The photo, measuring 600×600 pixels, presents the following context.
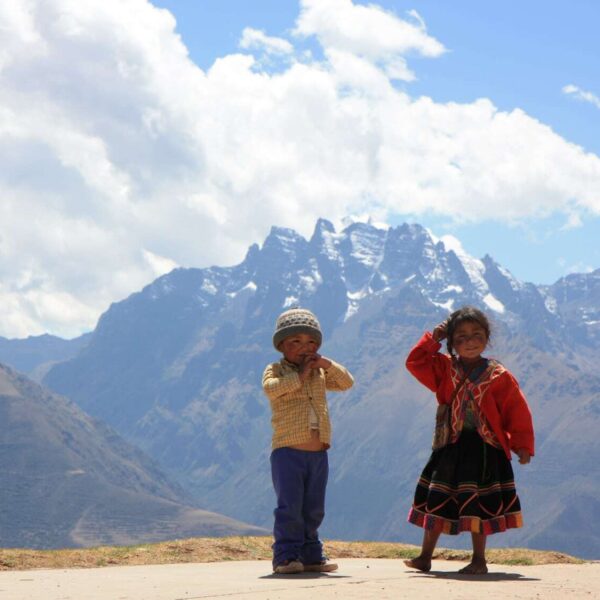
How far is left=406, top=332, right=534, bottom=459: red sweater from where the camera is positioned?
12023mm

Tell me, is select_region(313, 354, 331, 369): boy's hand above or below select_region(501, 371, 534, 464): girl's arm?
above

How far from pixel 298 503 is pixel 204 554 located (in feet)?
13.8

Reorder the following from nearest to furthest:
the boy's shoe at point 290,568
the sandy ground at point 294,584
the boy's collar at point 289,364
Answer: the sandy ground at point 294,584 < the boy's shoe at point 290,568 < the boy's collar at point 289,364

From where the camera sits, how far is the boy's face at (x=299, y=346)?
41.3 feet

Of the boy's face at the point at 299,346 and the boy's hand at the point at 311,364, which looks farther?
the boy's face at the point at 299,346

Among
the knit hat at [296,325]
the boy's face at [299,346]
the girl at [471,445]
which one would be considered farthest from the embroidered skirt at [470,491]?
the knit hat at [296,325]

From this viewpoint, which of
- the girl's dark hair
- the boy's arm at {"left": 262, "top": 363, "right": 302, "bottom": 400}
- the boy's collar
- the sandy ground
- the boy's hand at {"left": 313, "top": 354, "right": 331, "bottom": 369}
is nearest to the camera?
the sandy ground

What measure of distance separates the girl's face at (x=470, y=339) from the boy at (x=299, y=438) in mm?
1319

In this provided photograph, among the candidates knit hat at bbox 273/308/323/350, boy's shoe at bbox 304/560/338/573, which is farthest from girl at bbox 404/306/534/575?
knit hat at bbox 273/308/323/350

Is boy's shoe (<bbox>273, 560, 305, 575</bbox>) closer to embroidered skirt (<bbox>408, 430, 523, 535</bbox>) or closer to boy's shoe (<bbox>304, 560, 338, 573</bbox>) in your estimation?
boy's shoe (<bbox>304, 560, 338, 573</bbox>)

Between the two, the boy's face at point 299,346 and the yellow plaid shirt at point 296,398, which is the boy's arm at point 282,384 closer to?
the yellow plaid shirt at point 296,398

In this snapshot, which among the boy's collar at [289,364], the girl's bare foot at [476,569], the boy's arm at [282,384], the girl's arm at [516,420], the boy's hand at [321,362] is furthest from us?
the boy's collar at [289,364]

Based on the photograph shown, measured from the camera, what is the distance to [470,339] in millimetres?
12367

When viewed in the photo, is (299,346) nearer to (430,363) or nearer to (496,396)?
(430,363)
